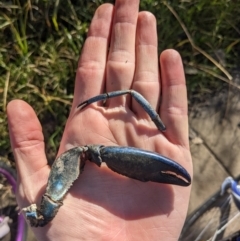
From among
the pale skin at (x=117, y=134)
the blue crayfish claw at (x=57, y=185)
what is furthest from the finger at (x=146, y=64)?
the blue crayfish claw at (x=57, y=185)

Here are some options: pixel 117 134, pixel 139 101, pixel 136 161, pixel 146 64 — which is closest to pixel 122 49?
pixel 146 64

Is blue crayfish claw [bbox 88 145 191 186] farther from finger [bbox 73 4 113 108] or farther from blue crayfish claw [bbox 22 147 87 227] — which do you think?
finger [bbox 73 4 113 108]

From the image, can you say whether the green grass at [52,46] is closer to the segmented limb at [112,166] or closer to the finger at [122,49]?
the finger at [122,49]

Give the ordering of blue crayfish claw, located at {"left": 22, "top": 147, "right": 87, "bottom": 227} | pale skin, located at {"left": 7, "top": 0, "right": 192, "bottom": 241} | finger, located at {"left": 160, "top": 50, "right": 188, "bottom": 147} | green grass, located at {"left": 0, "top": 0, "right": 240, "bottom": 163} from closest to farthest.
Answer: blue crayfish claw, located at {"left": 22, "top": 147, "right": 87, "bottom": 227} < pale skin, located at {"left": 7, "top": 0, "right": 192, "bottom": 241} < finger, located at {"left": 160, "top": 50, "right": 188, "bottom": 147} < green grass, located at {"left": 0, "top": 0, "right": 240, "bottom": 163}

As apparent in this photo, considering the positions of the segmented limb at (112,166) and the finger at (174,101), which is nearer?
the segmented limb at (112,166)

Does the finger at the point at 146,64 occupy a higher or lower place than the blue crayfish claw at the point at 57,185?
higher

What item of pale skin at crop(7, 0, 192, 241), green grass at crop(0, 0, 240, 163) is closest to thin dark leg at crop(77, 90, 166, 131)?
pale skin at crop(7, 0, 192, 241)

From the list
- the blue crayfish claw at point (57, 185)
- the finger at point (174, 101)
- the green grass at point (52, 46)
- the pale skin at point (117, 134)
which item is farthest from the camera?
the green grass at point (52, 46)

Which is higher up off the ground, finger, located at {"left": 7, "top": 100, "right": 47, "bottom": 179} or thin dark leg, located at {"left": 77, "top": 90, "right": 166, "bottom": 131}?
thin dark leg, located at {"left": 77, "top": 90, "right": 166, "bottom": 131}
